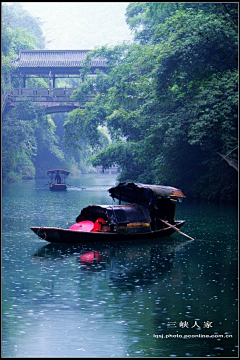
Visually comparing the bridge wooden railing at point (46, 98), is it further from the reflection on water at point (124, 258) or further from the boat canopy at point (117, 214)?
the reflection on water at point (124, 258)

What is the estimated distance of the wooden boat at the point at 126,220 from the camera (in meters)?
20.5

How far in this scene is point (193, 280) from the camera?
1585 centimetres

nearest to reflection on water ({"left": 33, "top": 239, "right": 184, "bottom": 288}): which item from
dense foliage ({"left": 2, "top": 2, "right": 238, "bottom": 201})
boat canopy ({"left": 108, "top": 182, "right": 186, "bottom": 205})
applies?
boat canopy ({"left": 108, "top": 182, "right": 186, "bottom": 205})

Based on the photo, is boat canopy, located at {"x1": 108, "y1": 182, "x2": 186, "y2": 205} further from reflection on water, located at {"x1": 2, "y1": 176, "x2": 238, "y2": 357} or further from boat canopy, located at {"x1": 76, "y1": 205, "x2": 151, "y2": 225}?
reflection on water, located at {"x1": 2, "y1": 176, "x2": 238, "y2": 357}

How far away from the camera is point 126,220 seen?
21.5 m

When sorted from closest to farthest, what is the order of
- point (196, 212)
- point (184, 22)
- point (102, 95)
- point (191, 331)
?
point (191, 331) < point (196, 212) < point (184, 22) < point (102, 95)

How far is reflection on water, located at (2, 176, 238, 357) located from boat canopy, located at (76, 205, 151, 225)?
76cm

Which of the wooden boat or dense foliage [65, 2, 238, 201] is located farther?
dense foliage [65, 2, 238, 201]

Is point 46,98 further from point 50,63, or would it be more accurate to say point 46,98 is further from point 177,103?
point 177,103

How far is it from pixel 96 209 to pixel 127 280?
235 inches

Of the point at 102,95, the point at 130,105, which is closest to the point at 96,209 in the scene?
the point at 130,105

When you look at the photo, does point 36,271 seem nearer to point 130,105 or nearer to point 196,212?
point 196,212

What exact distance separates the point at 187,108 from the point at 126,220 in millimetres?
14871

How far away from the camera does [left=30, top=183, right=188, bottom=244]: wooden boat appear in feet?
67.1
